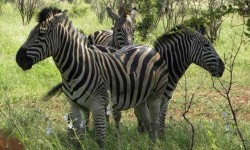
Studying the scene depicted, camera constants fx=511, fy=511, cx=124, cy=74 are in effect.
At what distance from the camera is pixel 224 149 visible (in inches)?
184

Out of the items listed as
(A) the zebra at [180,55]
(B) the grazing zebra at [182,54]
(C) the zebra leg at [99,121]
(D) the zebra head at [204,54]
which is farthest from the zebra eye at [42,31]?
(D) the zebra head at [204,54]

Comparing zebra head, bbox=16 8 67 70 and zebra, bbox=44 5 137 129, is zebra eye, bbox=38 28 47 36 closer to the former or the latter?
zebra head, bbox=16 8 67 70

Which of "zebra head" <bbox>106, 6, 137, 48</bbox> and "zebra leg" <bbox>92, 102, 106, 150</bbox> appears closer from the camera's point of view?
"zebra leg" <bbox>92, 102, 106, 150</bbox>

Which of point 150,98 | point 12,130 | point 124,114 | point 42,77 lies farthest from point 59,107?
point 12,130

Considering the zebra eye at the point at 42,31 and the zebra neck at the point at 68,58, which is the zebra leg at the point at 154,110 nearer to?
the zebra neck at the point at 68,58

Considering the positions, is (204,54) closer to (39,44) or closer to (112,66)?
(112,66)

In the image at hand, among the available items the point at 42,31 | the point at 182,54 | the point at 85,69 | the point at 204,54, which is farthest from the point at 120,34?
the point at 42,31

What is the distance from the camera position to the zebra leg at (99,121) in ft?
17.4

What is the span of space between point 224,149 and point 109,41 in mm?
4536

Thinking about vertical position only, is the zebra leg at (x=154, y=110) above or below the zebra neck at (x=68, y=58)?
below

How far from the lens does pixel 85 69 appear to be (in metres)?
5.41

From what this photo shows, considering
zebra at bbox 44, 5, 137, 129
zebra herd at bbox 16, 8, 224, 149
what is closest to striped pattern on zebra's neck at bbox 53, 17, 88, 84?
zebra herd at bbox 16, 8, 224, 149

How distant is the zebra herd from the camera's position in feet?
17.5

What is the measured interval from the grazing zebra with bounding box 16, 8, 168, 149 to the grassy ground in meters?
0.36
